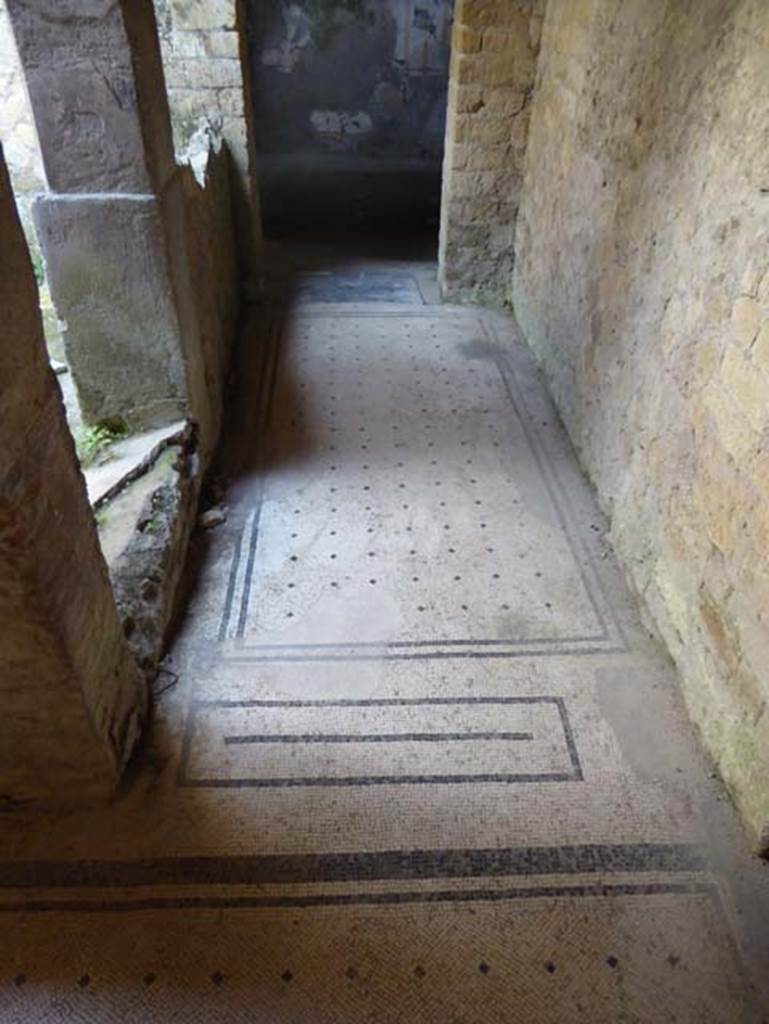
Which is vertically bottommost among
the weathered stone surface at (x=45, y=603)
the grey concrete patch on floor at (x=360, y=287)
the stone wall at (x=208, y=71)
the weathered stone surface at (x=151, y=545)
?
the grey concrete patch on floor at (x=360, y=287)

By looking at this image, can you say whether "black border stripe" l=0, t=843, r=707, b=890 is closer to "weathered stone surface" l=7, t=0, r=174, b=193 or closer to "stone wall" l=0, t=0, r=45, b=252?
"weathered stone surface" l=7, t=0, r=174, b=193

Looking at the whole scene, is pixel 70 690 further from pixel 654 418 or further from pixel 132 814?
pixel 654 418

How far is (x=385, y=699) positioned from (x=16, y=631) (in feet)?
3.41

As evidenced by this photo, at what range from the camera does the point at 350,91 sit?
912 cm

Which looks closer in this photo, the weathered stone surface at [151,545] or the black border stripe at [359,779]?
the black border stripe at [359,779]

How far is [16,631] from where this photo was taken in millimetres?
1462

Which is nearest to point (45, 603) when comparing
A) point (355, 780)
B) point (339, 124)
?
point (355, 780)

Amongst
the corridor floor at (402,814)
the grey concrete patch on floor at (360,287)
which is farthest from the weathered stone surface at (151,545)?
the grey concrete patch on floor at (360,287)

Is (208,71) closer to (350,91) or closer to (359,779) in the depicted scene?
(359,779)

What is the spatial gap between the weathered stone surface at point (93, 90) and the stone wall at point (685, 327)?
1.63 metres

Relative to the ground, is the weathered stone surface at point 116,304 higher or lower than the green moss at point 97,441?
higher

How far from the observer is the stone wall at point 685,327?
1.78 meters

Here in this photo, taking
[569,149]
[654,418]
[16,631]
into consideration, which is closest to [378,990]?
[16,631]

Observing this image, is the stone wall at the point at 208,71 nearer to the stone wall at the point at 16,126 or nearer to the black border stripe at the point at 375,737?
the stone wall at the point at 16,126
